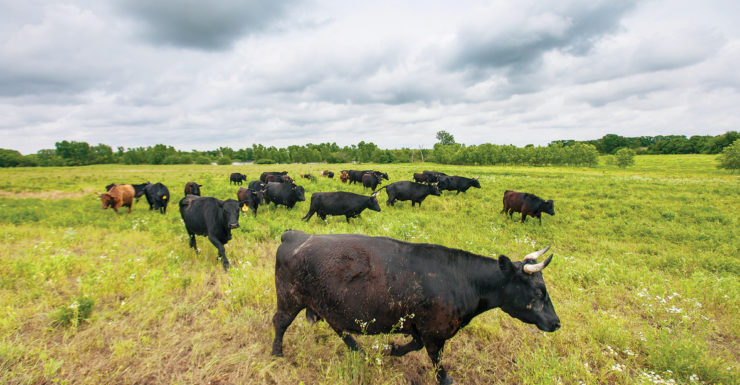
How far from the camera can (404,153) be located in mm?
130625

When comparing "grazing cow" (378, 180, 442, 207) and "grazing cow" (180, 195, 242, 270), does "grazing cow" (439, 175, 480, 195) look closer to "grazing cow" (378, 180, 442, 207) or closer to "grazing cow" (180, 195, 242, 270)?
"grazing cow" (378, 180, 442, 207)

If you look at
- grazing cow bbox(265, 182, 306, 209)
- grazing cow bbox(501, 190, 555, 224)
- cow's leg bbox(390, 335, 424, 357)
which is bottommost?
cow's leg bbox(390, 335, 424, 357)

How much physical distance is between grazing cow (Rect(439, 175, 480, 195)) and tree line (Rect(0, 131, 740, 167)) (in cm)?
6590

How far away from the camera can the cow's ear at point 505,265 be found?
10.9 feet

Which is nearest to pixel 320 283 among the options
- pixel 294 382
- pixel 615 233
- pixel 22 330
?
pixel 294 382

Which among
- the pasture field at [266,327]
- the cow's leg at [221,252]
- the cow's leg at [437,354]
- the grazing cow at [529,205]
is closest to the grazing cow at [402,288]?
the cow's leg at [437,354]

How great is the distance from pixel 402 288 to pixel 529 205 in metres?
11.4

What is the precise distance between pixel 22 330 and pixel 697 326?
34.0 feet

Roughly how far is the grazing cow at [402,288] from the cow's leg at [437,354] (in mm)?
11

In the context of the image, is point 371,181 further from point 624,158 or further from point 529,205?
point 624,158

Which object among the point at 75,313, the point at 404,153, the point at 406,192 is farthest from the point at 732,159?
the point at 404,153

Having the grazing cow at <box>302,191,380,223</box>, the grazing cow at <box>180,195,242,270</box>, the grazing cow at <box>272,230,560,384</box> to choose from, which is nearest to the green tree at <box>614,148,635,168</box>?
the grazing cow at <box>302,191,380,223</box>

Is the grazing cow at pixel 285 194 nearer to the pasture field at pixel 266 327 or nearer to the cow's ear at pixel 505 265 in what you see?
the pasture field at pixel 266 327

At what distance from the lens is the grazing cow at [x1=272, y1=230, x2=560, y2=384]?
10.5 feet
